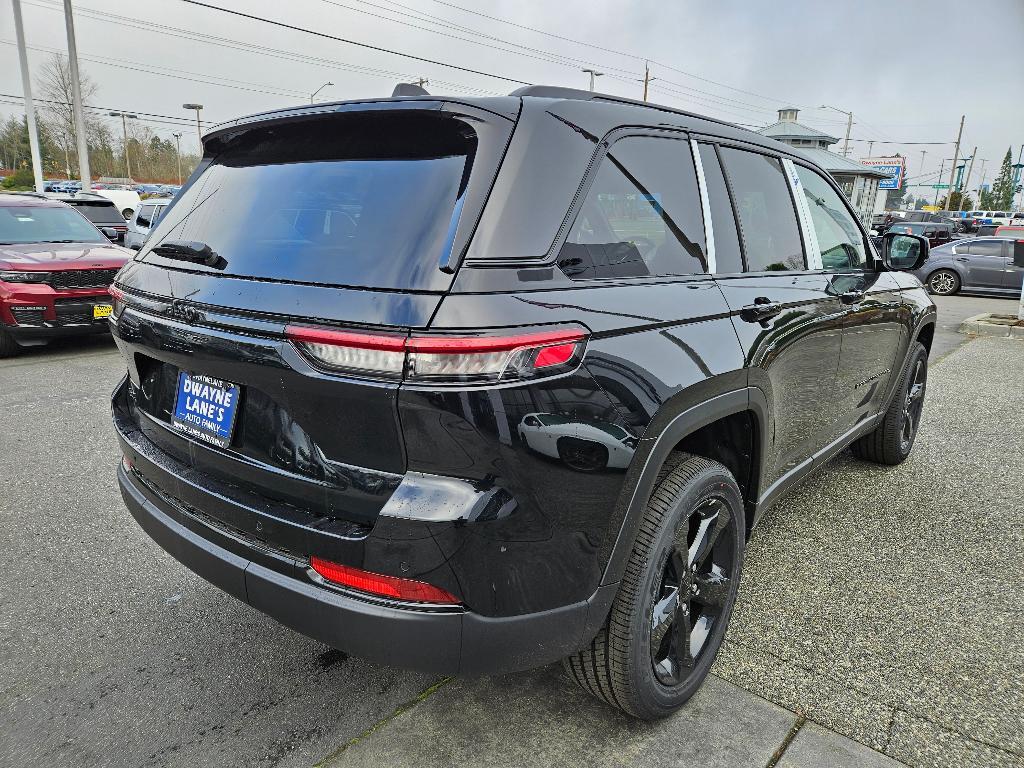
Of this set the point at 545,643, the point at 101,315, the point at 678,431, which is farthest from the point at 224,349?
the point at 101,315

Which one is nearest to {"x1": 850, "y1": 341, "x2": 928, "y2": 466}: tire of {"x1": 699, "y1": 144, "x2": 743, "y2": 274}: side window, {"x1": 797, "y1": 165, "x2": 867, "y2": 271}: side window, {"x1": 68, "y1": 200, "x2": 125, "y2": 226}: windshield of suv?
{"x1": 797, "y1": 165, "x2": 867, "y2": 271}: side window

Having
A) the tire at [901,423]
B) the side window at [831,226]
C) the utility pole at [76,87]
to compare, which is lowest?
the tire at [901,423]

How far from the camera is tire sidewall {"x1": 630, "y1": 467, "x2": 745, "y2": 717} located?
1.97m

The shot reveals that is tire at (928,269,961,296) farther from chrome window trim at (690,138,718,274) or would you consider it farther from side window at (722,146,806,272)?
chrome window trim at (690,138,718,274)

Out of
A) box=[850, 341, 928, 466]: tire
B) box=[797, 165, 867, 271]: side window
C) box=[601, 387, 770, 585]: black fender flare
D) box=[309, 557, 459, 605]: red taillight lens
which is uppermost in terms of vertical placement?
box=[797, 165, 867, 271]: side window

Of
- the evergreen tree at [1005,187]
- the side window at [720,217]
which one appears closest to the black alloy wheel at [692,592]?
the side window at [720,217]

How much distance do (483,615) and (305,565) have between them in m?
0.46

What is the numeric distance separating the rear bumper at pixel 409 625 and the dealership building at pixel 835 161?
137ft

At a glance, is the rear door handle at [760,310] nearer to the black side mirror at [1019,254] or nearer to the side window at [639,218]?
the side window at [639,218]

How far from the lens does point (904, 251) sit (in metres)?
3.98

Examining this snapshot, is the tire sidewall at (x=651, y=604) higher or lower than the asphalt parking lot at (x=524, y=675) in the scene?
higher

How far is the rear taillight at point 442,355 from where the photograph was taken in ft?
5.08

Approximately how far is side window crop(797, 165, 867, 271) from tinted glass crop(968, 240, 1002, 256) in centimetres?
1580

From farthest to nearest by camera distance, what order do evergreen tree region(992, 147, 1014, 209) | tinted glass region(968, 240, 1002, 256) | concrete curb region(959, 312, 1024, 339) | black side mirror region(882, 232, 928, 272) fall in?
evergreen tree region(992, 147, 1014, 209) < tinted glass region(968, 240, 1002, 256) < concrete curb region(959, 312, 1024, 339) < black side mirror region(882, 232, 928, 272)
